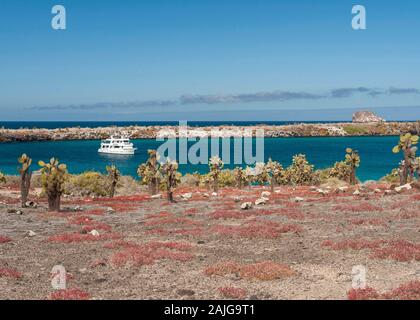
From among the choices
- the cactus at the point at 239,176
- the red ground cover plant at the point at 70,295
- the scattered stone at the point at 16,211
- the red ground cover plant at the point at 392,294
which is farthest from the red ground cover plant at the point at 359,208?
the cactus at the point at 239,176

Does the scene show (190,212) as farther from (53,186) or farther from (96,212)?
(53,186)

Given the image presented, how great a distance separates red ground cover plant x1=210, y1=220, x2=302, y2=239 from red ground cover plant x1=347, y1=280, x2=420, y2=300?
11784 millimetres

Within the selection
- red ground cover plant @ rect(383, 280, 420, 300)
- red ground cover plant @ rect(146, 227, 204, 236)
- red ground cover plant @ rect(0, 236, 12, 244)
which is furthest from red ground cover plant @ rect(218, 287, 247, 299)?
red ground cover plant @ rect(0, 236, 12, 244)

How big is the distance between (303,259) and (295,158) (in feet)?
220

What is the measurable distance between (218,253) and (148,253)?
360 cm

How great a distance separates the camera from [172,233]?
2894 centimetres

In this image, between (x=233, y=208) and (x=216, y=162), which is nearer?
(x=233, y=208)

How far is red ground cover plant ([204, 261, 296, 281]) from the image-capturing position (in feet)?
58.8

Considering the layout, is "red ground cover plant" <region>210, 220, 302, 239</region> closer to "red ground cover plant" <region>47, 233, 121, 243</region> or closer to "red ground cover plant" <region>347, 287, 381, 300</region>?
"red ground cover plant" <region>47, 233, 121, 243</region>

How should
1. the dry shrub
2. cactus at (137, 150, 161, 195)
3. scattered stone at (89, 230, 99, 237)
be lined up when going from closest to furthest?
the dry shrub < scattered stone at (89, 230, 99, 237) < cactus at (137, 150, 161, 195)

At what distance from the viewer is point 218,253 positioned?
75.7ft
